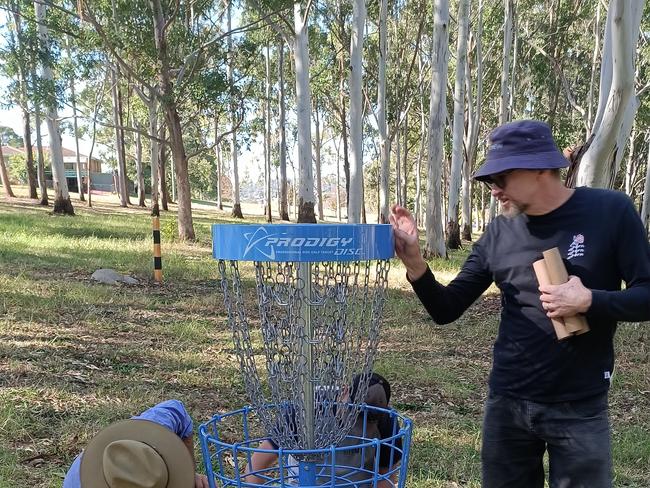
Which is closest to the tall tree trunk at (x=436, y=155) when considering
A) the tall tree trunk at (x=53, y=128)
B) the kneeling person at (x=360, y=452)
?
the tall tree trunk at (x=53, y=128)

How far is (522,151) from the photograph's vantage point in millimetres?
1725

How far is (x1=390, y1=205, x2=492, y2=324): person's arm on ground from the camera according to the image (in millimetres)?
1752

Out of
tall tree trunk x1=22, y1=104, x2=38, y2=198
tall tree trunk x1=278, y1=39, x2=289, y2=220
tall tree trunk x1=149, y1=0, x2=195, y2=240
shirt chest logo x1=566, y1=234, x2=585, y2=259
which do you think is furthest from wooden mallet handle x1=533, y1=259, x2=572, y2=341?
tall tree trunk x1=22, y1=104, x2=38, y2=198

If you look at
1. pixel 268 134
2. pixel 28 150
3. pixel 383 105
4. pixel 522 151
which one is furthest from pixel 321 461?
pixel 268 134

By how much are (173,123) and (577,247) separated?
480 inches

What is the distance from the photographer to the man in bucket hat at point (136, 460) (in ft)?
5.46

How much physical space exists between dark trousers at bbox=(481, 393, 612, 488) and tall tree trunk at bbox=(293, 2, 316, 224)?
12083 mm

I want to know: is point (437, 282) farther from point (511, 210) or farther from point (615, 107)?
point (615, 107)

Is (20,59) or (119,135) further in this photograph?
(119,135)

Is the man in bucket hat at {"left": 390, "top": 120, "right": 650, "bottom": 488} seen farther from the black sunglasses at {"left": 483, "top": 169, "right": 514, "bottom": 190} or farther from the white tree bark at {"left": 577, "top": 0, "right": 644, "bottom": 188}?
the white tree bark at {"left": 577, "top": 0, "right": 644, "bottom": 188}

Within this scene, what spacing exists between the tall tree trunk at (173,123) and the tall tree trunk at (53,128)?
2.91 meters

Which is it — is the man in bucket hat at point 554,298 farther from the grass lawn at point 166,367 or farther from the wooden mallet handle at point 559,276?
the grass lawn at point 166,367

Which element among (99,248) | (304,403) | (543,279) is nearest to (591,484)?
(543,279)

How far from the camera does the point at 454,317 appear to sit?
204 cm
